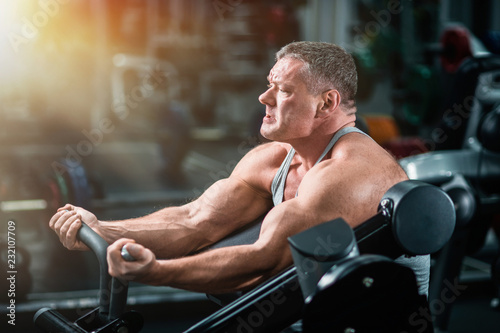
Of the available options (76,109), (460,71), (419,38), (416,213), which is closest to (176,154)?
(76,109)

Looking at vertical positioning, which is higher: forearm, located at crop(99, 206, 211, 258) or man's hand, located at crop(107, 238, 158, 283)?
man's hand, located at crop(107, 238, 158, 283)

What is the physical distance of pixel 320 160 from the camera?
108 centimetres

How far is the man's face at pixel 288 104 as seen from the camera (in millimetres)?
1021

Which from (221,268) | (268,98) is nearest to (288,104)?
(268,98)

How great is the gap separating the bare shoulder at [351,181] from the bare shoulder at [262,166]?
0.22 meters

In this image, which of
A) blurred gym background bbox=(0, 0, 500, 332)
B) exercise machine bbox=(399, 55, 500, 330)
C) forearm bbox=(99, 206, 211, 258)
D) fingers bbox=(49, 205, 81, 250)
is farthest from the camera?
blurred gym background bbox=(0, 0, 500, 332)

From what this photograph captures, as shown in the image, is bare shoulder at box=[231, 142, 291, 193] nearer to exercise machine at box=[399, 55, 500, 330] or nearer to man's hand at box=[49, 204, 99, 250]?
man's hand at box=[49, 204, 99, 250]

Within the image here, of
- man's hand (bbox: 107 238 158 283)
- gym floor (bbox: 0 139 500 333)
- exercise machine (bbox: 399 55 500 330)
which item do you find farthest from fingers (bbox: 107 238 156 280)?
exercise machine (bbox: 399 55 500 330)

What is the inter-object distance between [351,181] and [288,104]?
0.18m

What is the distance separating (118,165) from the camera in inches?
277

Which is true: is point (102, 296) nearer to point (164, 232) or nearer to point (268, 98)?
point (164, 232)

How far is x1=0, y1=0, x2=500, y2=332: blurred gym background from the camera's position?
282cm

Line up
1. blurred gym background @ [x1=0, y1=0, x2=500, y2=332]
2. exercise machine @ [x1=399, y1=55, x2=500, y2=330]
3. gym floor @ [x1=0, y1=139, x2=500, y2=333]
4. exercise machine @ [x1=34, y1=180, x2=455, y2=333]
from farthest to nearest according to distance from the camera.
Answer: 1. blurred gym background @ [x1=0, y1=0, x2=500, y2=332]
2. gym floor @ [x1=0, y1=139, x2=500, y2=333]
3. exercise machine @ [x1=399, y1=55, x2=500, y2=330]
4. exercise machine @ [x1=34, y1=180, x2=455, y2=333]

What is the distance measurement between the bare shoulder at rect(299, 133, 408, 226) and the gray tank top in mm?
34
